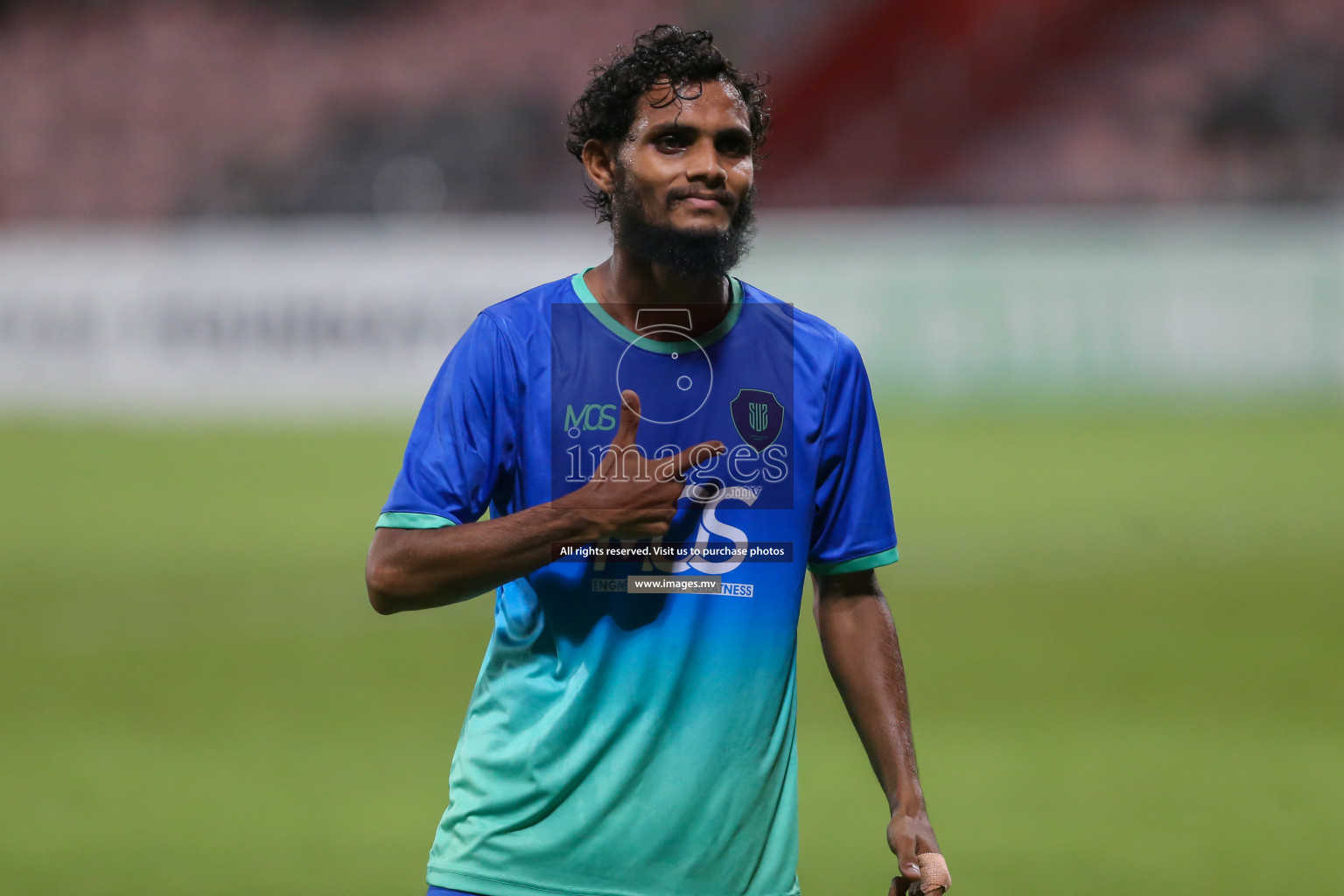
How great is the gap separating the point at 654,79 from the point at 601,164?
0.19 m

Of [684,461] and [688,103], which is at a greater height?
[688,103]

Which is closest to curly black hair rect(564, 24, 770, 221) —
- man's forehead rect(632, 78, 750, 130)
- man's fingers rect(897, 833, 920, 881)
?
man's forehead rect(632, 78, 750, 130)

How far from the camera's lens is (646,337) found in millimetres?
2816

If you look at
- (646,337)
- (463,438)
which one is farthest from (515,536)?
(646,337)

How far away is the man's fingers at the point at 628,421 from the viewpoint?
106 inches

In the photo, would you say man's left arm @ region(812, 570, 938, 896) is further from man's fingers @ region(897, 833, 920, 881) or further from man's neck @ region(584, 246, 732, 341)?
man's neck @ region(584, 246, 732, 341)

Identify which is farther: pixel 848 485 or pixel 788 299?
pixel 788 299

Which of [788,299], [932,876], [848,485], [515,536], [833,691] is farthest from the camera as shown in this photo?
[788,299]

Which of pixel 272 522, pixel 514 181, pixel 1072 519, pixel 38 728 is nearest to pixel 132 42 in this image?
pixel 514 181

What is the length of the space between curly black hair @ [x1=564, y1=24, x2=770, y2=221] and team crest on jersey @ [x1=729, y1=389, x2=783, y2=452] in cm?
42

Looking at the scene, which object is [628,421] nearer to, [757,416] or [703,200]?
[757,416]

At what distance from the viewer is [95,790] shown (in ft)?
20.3

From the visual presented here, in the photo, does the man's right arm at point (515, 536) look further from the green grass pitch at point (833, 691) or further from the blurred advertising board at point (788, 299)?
the blurred advertising board at point (788, 299)

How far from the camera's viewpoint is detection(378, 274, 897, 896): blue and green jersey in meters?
2.68
